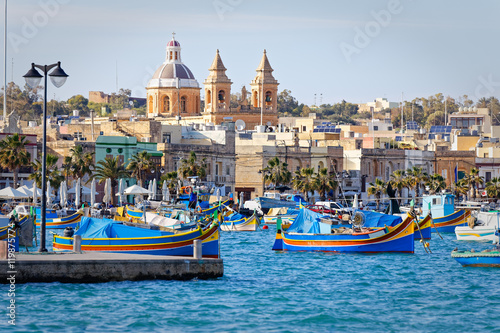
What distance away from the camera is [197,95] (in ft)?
410

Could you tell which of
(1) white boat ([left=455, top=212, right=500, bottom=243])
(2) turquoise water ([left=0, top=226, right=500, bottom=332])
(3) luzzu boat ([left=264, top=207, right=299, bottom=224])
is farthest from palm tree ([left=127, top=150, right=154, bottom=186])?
(2) turquoise water ([left=0, top=226, right=500, bottom=332])

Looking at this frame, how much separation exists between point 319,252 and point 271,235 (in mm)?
17733

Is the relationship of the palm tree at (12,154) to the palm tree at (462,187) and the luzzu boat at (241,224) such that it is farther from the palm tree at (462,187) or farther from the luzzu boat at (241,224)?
the palm tree at (462,187)

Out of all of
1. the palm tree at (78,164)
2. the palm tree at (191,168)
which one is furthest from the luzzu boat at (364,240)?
the palm tree at (191,168)

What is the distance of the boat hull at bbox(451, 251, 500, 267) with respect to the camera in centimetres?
4100

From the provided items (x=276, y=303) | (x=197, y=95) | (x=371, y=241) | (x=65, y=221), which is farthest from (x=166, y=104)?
(x=276, y=303)

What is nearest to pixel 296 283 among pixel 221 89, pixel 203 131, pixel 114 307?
pixel 114 307

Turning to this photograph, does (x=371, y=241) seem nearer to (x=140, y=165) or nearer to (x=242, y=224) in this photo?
(x=242, y=224)

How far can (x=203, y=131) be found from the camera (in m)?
101

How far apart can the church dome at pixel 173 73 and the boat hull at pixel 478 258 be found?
8296 cm

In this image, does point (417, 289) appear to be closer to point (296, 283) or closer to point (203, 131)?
point (296, 283)

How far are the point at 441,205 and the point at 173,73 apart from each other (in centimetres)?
5700

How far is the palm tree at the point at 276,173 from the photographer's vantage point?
94.2 metres

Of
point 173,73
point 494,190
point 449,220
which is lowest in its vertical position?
point 449,220
